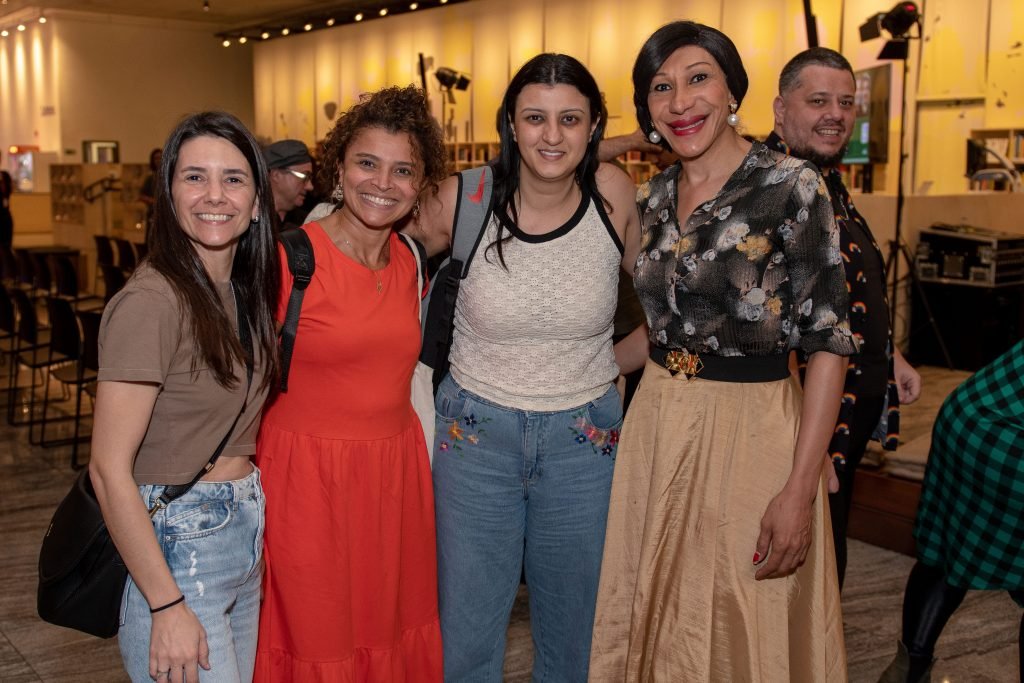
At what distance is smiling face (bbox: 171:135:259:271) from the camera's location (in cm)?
159

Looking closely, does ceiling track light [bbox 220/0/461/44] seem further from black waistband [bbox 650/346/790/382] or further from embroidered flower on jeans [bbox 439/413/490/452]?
black waistband [bbox 650/346/790/382]

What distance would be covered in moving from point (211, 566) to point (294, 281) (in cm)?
57

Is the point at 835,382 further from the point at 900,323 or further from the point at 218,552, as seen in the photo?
the point at 900,323

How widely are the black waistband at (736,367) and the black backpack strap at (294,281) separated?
75 cm

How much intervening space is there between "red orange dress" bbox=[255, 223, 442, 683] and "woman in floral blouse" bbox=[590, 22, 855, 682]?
1.68 feet

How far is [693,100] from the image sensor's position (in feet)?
6.10

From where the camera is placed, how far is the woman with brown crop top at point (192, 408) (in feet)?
4.78

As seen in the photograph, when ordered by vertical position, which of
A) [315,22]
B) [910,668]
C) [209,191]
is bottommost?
[910,668]

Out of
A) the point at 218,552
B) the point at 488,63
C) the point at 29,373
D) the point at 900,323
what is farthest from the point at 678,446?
the point at 488,63

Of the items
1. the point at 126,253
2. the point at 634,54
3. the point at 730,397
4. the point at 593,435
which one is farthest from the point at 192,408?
the point at 634,54

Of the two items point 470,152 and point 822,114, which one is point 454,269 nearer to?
point 822,114

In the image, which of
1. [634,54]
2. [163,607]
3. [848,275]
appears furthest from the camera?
[634,54]

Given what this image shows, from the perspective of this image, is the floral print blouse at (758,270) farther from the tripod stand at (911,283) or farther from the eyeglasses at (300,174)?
the tripod stand at (911,283)

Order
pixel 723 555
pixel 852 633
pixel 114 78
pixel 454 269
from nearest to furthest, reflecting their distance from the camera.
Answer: pixel 723 555 < pixel 454 269 < pixel 852 633 < pixel 114 78
